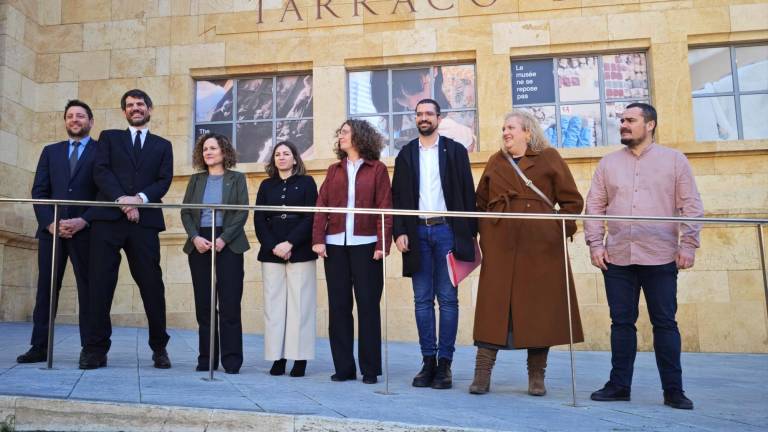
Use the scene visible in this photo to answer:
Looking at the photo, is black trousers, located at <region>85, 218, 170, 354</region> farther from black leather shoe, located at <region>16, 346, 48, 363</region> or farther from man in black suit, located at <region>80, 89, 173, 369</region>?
black leather shoe, located at <region>16, 346, 48, 363</region>

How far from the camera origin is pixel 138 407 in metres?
4.05

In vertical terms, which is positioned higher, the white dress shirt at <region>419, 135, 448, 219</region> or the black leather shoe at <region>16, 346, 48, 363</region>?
the white dress shirt at <region>419, 135, 448, 219</region>

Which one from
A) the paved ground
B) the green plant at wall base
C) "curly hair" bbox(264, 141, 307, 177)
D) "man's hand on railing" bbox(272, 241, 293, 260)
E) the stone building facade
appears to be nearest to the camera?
the green plant at wall base

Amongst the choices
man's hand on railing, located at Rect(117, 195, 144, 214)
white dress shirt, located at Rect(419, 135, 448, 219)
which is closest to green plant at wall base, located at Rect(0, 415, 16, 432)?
man's hand on railing, located at Rect(117, 195, 144, 214)

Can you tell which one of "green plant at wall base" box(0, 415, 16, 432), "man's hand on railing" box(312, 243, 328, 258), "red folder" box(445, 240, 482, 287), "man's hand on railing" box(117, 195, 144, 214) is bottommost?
"green plant at wall base" box(0, 415, 16, 432)

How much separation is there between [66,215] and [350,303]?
2.20 m

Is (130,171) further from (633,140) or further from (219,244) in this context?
(633,140)

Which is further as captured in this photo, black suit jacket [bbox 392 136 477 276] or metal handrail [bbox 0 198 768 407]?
black suit jacket [bbox 392 136 477 276]

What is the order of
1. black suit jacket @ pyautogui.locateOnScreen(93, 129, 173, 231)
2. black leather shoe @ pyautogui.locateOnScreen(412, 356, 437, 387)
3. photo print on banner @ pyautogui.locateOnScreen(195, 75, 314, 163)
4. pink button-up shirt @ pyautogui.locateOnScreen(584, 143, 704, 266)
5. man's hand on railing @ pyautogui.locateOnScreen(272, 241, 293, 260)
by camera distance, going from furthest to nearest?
photo print on banner @ pyautogui.locateOnScreen(195, 75, 314, 163), black suit jacket @ pyautogui.locateOnScreen(93, 129, 173, 231), man's hand on railing @ pyautogui.locateOnScreen(272, 241, 293, 260), black leather shoe @ pyautogui.locateOnScreen(412, 356, 437, 387), pink button-up shirt @ pyautogui.locateOnScreen(584, 143, 704, 266)

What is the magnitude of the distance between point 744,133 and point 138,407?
28.9 ft

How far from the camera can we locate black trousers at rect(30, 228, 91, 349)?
5738 mm

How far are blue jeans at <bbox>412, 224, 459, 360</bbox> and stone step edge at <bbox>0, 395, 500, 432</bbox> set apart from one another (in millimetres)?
1550

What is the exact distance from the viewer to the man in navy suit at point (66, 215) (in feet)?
18.7

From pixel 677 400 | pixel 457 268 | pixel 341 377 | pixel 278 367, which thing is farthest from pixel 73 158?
pixel 677 400
